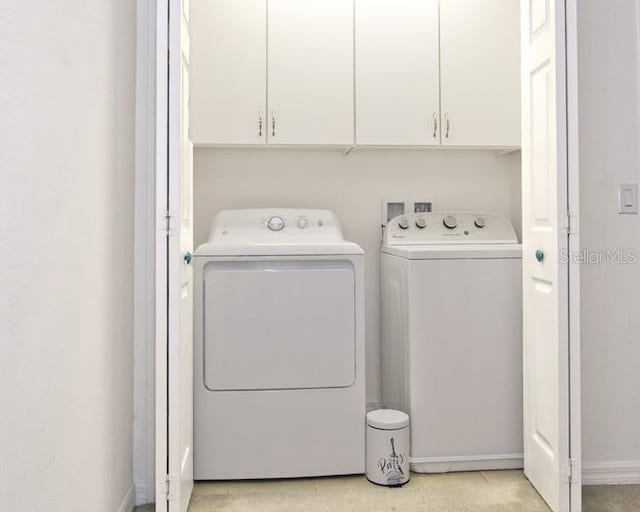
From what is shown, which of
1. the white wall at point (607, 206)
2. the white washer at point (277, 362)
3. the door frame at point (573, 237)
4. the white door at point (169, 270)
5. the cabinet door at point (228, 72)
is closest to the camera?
the white door at point (169, 270)

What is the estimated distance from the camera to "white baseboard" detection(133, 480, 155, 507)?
2.18 metres

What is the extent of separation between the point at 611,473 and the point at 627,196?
40.5 inches

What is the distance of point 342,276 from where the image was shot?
2447 mm

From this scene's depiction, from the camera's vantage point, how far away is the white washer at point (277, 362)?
2377 mm

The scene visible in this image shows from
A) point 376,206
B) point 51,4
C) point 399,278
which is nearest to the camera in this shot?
point 51,4

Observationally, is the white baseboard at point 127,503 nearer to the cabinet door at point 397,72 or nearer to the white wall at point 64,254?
the white wall at point 64,254

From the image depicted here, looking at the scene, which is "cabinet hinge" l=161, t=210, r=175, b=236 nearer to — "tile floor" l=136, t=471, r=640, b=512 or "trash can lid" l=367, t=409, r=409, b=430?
"tile floor" l=136, t=471, r=640, b=512

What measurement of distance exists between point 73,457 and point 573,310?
1499mm

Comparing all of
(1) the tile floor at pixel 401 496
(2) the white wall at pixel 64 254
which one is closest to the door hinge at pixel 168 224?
(2) the white wall at pixel 64 254

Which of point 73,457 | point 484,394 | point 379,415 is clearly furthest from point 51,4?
point 484,394

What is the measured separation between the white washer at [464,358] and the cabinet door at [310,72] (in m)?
0.74

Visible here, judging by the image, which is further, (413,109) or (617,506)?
(413,109)

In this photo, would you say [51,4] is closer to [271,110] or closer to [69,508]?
[69,508]

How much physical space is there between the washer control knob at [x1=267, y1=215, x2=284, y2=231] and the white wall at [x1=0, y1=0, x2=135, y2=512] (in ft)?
3.05
